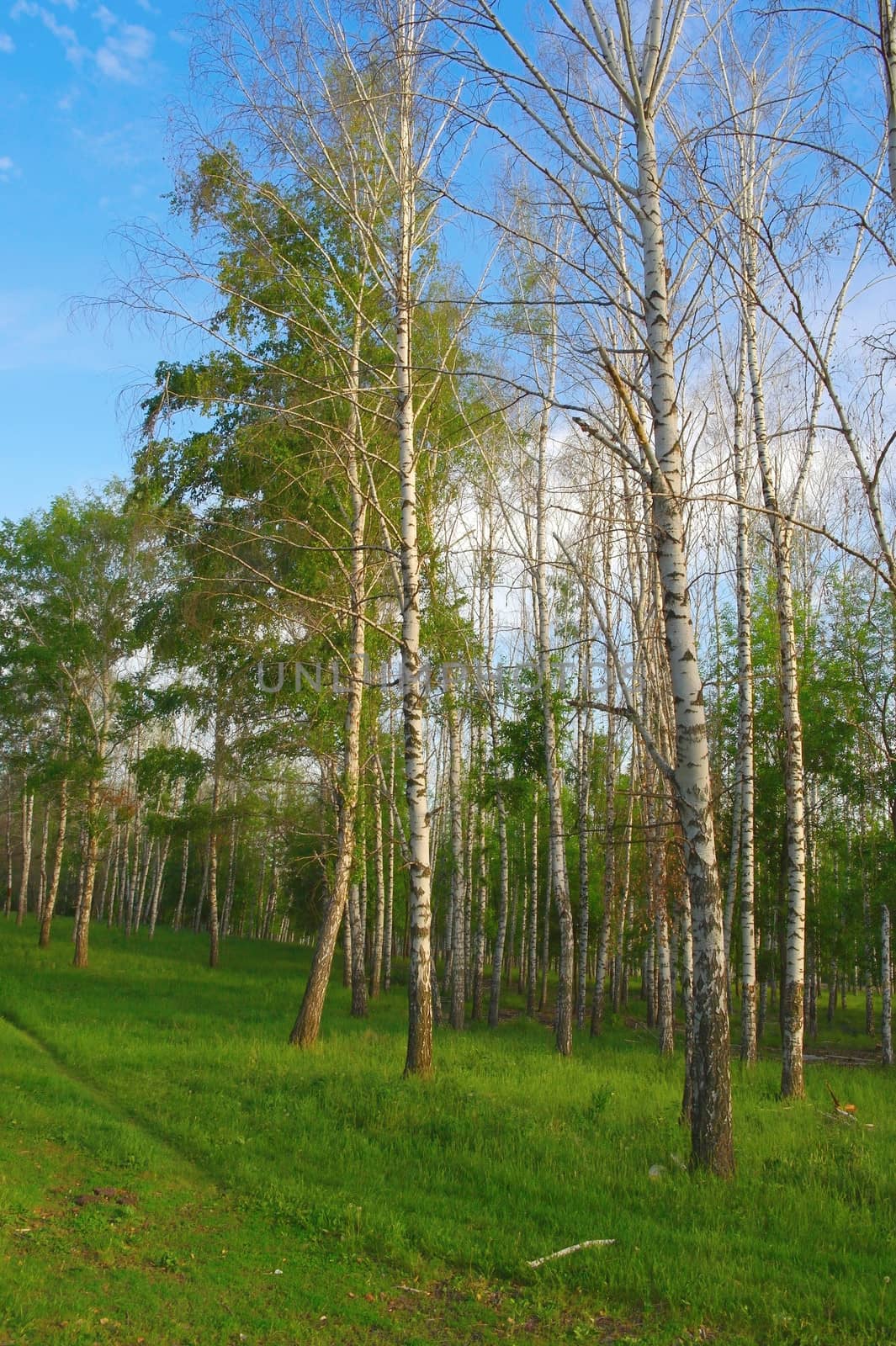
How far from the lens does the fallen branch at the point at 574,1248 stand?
486 centimetres

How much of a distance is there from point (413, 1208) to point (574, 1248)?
1.27 meters

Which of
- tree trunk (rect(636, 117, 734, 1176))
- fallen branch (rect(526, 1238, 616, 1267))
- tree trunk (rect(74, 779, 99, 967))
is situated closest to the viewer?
fallen branch (rect(526, 1238, 616, 1267))

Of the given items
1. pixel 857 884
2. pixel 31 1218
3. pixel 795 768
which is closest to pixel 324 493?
pixel 795 768

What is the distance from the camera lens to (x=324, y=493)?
14.0m

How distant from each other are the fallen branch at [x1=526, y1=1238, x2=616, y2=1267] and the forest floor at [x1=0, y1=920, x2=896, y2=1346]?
42 mm

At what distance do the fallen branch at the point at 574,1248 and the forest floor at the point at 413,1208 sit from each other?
4cm

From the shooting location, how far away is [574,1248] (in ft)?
16.2

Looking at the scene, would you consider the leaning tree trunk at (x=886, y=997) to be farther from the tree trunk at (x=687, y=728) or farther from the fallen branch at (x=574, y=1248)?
the fallen branch at (x=574, y=1248)

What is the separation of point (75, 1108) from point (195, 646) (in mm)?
9523

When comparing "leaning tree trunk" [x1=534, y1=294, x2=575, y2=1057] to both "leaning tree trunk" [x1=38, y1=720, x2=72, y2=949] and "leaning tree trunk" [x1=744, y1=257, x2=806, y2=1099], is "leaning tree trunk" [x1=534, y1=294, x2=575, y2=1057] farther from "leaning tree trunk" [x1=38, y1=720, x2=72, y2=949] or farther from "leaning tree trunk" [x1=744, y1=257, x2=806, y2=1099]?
"leaning tree trunk" [x1=38, y1=720, x2=72, y2=949]

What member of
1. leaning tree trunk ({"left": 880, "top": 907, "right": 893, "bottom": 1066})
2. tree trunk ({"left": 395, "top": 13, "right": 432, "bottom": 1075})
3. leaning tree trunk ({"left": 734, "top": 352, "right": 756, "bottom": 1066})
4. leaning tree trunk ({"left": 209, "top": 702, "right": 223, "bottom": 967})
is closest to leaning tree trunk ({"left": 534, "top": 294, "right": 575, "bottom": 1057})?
leaning tree trunk ({"left": 734, "top": 352, "right": 756, "bottom": 1066})

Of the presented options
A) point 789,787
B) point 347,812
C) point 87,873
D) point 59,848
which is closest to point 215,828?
point 87,873

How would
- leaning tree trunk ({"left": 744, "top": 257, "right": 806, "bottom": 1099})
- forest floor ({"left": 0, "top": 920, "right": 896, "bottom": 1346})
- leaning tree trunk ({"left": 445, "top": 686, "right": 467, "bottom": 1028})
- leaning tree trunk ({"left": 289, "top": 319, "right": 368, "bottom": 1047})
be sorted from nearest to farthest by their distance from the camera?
forest floor ({"left": 0, "top": 920, "right": 896, "bottom": 1346}) < leaning tree trunk ({"left": 744, "top": 257, "right": 806, "bottom": 1099}) < leaning tree trunk ({"left": 289, "top": 319, "right": 368, "bottom": 1047}) < leaning tree trunk ({"left": 445, "top": 686, "right": 467, "bottom": 1028})

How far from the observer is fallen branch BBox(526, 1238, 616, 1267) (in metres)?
4.86
